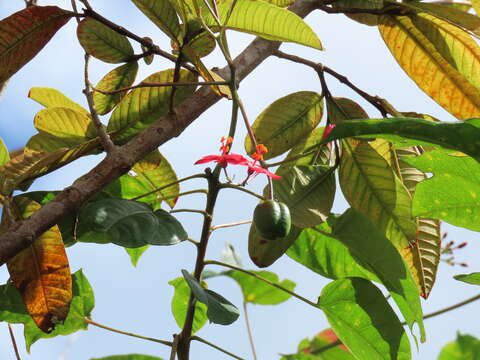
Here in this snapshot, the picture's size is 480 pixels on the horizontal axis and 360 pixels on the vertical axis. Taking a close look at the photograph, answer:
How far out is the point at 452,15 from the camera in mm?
1177

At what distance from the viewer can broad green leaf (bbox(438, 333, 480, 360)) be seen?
1.03m

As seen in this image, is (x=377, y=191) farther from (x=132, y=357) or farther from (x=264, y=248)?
(x=132, y=357)

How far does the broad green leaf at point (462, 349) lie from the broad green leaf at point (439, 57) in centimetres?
41

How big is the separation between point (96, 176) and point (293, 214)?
12.7 inches

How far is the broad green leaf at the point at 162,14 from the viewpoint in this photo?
978 mm

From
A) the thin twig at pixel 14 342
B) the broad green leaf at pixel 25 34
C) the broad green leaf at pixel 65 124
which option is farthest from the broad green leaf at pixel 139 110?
the thin twig at pixel 14 342

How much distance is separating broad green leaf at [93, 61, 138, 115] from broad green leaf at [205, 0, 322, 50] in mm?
295

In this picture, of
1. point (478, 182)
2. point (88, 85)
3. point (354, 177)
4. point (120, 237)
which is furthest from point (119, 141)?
point (478, 182)

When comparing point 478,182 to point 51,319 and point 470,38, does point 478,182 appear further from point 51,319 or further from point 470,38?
point 51,319

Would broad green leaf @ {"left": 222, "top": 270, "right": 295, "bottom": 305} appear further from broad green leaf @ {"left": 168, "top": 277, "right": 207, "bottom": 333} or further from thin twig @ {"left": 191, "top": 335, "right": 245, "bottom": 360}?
thin twig @ {"left": 191, "top": 335, "right": 245, "bottom": 360}

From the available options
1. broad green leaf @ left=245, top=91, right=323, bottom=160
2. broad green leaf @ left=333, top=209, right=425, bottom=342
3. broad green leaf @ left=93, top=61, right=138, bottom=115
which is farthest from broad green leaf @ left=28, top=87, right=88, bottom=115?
broad green leaf @ left=333, top=209, right=425, bottom=342

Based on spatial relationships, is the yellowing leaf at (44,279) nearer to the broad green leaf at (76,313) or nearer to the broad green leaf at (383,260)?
the broad green leaf at (76,313)

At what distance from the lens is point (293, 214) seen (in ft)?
3.31

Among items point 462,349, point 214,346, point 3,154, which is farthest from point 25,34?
point 462,349
